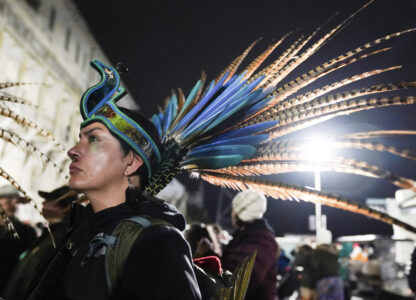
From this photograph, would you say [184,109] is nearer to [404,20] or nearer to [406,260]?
[404,20]

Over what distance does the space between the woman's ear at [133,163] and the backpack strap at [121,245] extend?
436 millimetres

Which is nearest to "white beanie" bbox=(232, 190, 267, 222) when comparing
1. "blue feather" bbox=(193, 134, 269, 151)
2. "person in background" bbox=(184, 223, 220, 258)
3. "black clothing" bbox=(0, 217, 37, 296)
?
"person in background" bbox=(184, 223, 220, 258)

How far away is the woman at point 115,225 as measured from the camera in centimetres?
134

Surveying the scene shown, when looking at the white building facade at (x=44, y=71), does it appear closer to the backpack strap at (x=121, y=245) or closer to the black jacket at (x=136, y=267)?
the black jacket at (x=136, y=267)

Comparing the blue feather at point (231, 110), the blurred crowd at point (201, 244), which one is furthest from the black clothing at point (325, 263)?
the blue feather at point (231, 110)

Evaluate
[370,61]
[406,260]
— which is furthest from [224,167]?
[406,260]

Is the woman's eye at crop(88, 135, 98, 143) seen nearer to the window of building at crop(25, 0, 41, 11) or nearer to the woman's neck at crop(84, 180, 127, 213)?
the woman's neck at crop(84, 180, 127, 213)

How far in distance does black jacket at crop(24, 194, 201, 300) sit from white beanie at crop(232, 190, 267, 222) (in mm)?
1963

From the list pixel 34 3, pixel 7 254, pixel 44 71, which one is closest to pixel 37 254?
pixel 7 254

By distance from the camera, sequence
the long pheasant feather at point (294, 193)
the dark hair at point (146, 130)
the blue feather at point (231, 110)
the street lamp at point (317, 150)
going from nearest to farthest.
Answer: the long pheasant feather at point (294, 193) → the street lamp at point (317, 150) → the blue feather at point (231, 110) → the dark hair at point (146, 130)

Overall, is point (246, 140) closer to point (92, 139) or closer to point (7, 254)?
point (92, 139)

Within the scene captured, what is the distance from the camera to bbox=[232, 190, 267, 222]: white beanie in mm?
3623

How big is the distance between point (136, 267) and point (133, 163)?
715mm

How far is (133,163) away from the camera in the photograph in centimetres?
193
